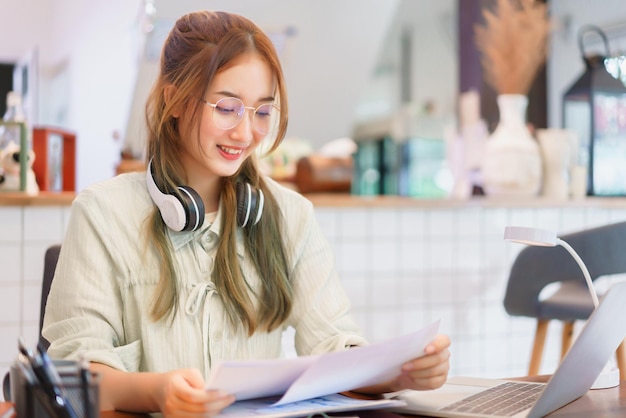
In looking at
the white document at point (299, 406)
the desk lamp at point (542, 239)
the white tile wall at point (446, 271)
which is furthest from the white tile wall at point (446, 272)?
the white document at point (299, 406)

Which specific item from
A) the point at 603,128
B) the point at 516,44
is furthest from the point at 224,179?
the point at 603,128

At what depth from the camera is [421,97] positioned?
254 inches

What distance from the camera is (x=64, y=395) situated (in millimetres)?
798

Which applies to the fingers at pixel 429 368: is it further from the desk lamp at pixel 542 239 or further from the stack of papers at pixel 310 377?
the desk lamp at pixel 542 239

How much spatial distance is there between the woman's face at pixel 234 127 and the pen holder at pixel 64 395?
59 cm

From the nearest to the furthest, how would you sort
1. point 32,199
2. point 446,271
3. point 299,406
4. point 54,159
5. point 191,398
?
point 191,398 < point 299,406 < point 32,199 < point 54,159 < point 446,271

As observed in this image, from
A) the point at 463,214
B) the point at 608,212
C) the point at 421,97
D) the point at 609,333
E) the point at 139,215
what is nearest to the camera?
the point at 609,333

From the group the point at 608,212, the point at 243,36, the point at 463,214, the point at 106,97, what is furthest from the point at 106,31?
the point at 243,36

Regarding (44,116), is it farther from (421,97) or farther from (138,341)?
(138,341)

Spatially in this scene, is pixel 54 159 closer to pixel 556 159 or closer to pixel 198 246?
pixel 198 246

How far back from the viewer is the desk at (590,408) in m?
1.07

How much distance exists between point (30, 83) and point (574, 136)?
2863mm

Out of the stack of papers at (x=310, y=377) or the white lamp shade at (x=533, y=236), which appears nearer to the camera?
the stack of papers at (x=310, y=377)

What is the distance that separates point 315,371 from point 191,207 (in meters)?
0.46
